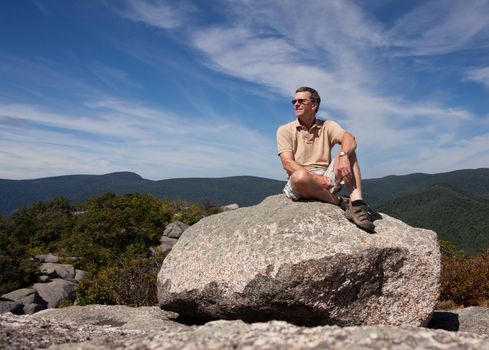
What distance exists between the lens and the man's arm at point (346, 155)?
7.77 metres

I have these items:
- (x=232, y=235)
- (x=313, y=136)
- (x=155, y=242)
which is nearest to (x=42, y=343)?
(x=232, y=235)

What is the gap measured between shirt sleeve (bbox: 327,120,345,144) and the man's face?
0.50 m

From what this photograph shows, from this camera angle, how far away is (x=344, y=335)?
13.3ft

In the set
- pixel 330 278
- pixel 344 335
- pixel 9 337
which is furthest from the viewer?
pixel 330 278

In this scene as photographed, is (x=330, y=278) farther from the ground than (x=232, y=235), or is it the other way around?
(x=232, y=235)

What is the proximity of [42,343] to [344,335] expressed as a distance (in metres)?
3.54

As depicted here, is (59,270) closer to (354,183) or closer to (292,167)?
(292,167)

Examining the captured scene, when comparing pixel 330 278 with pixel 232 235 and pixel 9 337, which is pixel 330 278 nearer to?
pixel 232 235

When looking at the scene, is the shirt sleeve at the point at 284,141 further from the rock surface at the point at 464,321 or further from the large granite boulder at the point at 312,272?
the rock surface at the point at 464,321

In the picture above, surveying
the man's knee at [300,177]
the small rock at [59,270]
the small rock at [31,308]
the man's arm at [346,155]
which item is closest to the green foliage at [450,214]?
the small rock at [59,270]

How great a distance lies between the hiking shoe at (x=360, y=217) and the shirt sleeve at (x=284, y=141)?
1.68m

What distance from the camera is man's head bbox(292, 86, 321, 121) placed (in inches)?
333

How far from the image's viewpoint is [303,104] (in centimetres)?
845

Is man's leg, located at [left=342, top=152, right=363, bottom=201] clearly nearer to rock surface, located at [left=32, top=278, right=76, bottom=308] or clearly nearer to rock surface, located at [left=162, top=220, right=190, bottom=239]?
rock surface, located at [left=32, top=278, right=76, bottom=308]
